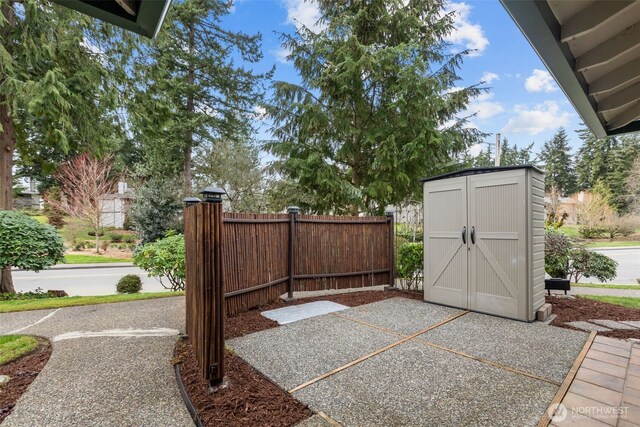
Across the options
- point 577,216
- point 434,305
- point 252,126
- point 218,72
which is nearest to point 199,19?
point 218,72

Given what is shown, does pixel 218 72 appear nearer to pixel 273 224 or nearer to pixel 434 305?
pixel 273 224

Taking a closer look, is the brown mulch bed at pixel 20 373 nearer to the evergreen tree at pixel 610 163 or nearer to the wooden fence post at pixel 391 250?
the wooden fence post at pixel 391 250

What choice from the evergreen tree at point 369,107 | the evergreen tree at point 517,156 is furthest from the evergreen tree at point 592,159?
the evergreen tree at point 369,107

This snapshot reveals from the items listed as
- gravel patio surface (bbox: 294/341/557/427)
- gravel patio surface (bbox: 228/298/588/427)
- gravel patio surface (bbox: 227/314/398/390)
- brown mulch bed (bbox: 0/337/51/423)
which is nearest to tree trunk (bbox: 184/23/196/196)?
brown mulch bed (bbox: 0/337/51/423)

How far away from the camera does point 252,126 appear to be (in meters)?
13.8

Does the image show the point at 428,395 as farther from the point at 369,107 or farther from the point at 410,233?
the point at 369,107

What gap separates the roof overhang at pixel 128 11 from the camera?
1.45 metres

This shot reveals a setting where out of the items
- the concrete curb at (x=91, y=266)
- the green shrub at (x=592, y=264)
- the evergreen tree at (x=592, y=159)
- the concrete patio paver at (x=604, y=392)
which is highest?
the evergreen tree at (x=592, y=159)

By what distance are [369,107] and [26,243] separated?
8175 mm

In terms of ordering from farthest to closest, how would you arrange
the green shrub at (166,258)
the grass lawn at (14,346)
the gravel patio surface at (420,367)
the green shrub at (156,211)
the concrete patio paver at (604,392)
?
1. the green shrub at (156,211)
2. the green shrub at (166,258)
3. the grass lawn at (14,346)
4. the gravel patio surface at (420,367)
5. the concrete patio paver at (604,392)

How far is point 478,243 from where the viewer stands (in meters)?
A: 4.09

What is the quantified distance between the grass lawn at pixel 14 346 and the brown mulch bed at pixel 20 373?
0.18ft

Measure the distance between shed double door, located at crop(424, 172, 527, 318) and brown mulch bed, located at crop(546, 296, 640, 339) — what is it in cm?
75

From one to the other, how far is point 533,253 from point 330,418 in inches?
132
